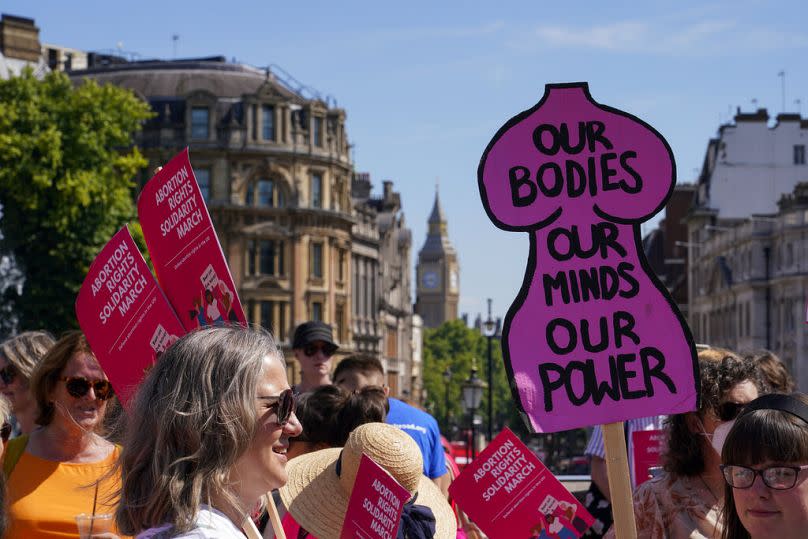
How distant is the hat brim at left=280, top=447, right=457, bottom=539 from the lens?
5.37 meters

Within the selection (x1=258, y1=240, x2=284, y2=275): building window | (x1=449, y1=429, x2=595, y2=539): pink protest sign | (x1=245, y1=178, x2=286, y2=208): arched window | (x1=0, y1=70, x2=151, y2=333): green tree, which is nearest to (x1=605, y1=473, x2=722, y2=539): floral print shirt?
(x1=449, y1=429, x2=595, y2=539): pink protest sign

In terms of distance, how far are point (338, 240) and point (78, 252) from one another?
33.5 meters

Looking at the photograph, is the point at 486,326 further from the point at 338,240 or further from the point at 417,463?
the point at 338,240

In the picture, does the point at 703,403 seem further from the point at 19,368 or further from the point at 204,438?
the point at 19,368

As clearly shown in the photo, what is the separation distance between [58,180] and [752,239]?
40009 mm

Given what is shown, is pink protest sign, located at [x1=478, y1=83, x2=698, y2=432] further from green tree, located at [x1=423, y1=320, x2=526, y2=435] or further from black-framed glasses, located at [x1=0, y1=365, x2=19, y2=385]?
green tree, located at [x1=423, y1=320, x2=526, y2=435]

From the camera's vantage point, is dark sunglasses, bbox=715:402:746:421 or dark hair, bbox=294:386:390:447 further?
dark hair, bbox=294:386:390:447

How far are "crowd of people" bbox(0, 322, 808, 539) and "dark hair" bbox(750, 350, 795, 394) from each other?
0.04 feet

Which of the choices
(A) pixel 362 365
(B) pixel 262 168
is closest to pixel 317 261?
(B) pixel 262 168

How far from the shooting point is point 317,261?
71.8 metres

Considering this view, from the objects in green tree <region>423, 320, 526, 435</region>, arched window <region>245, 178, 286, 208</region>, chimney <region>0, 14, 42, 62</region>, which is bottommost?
green tree <region>423, 320, 526, 435</region>

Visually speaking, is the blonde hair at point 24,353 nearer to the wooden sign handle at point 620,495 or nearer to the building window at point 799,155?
the wooden sign handle at point 620,495

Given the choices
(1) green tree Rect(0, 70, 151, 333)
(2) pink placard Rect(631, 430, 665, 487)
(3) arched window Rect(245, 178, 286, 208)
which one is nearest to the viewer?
(2) pink placard Rect(631, 430, 665, 487)

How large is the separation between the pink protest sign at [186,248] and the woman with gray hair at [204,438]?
1088 mm
